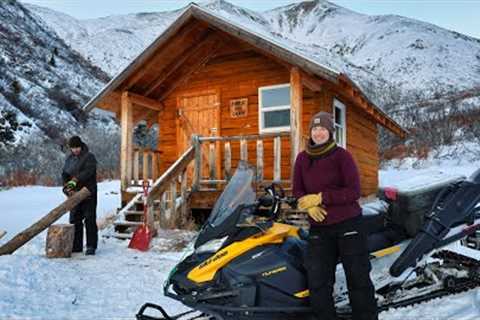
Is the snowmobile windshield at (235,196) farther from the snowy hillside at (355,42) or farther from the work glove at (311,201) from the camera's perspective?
the snowy hillside at (355,42)

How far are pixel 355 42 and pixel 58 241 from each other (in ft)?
286

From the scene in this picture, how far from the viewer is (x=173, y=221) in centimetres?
795

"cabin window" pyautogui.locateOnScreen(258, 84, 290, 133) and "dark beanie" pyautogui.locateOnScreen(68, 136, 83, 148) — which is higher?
"cabin window" pyautogui.locateOnScreen(258, 84, 290, 133)

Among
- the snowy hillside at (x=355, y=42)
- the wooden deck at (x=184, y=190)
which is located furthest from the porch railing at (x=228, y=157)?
the snowy hillside at (x=355, y=42)

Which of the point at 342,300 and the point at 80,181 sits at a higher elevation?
the point at 80,181

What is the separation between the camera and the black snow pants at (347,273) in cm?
292

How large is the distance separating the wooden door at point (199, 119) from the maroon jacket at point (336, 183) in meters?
7.07

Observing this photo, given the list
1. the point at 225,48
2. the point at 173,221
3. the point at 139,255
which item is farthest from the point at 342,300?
the point at 225,48

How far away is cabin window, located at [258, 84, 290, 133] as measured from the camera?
377 inches

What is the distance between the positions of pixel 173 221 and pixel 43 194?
298 inches

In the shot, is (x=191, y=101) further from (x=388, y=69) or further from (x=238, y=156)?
(x=388, y=69)

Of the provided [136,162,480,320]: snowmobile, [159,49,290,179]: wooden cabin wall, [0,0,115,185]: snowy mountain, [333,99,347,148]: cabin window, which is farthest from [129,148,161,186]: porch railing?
[0,0,115,185]: snowy mountain

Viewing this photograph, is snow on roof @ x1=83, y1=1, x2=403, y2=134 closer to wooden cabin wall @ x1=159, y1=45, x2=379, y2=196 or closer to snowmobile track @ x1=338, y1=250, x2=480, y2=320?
wooden cabin wall @ x1=159, y1=45, x2=379, y2=196

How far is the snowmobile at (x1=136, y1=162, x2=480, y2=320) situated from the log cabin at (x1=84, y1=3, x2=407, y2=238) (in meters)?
4.73
